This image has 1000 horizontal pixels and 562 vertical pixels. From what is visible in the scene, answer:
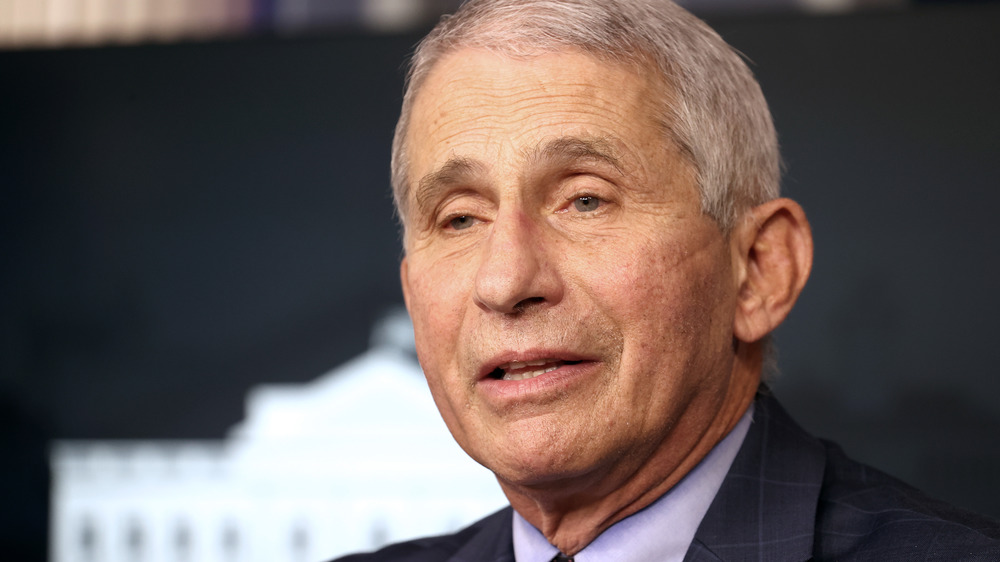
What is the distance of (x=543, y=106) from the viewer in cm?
144

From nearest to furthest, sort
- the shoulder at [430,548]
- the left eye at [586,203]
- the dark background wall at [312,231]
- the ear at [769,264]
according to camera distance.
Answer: the left eye at [586,203], the ear at [769,264], the shoulder at [430,548], the dark background wall at [312,231]

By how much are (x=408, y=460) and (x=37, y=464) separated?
1.26m

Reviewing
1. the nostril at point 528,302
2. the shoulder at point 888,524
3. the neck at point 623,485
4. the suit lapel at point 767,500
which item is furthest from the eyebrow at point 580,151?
the shoulder at point 888,524

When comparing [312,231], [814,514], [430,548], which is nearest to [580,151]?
[814,514]

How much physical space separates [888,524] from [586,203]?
629mm

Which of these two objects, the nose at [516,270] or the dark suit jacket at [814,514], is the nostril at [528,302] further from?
the dark suit jacket at [814,514]

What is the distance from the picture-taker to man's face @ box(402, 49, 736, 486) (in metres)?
1.36

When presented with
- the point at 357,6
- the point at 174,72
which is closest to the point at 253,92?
the point at 174,72

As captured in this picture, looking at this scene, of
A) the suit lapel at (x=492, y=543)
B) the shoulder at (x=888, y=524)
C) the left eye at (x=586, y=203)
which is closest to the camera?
the shoulder at (x=888, y=524)

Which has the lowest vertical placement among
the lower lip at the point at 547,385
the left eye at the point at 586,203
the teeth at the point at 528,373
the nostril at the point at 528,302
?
the lower lip at the point at 547,385

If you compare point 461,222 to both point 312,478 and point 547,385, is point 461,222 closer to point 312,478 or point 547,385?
point 547,385

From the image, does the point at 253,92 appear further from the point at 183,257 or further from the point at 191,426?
the point at 191,426

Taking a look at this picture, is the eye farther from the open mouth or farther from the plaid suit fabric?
the plaid suit fabric

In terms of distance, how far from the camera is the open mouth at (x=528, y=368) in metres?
1.39
